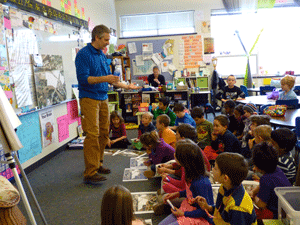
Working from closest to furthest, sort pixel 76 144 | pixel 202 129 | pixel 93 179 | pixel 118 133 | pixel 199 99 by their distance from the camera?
1. pixel 93 179
2. pixel 202 129
3. pixel 118 133
4. pixel 76 144
5. pixel 199 99

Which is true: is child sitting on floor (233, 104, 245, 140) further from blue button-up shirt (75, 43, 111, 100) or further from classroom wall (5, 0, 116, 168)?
classroom wall (5, 0, 116, 168)

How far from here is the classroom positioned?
68.2 inches

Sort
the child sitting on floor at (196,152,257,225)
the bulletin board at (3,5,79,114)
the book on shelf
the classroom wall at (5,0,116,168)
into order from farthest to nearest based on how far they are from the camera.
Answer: the book on shelf < the classroom wall at (5,0,116,168) < the bulletin board at (3,5,79,114) < the child sitting on floor at (196,152,257,225)

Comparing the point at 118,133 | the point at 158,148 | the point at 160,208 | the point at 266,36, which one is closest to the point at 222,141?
the point at 158,148

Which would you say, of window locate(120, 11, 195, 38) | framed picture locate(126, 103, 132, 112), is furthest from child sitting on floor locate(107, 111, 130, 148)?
window locate(120, 11, 195, 38)

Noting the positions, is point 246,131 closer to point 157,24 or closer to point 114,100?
point 114,100

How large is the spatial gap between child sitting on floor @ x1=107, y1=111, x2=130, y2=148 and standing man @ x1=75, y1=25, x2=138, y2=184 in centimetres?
145

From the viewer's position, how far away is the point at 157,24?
8.13m

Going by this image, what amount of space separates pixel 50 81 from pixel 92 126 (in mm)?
1611

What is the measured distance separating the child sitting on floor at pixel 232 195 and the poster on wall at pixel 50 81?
9.41ft

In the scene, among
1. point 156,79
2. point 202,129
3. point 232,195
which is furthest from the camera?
point 156,79

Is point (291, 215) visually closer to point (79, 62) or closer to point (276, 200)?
point (276, 200)

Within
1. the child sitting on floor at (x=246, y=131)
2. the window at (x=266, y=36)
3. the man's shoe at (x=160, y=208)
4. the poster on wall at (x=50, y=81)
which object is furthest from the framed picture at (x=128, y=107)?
the man's shoe at (x=160, y=208)

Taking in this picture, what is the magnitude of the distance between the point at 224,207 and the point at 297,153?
158 cm
